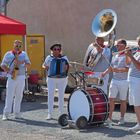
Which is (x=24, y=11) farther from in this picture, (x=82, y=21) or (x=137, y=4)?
(x=137, y=4)

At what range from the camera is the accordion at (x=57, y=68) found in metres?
9.95

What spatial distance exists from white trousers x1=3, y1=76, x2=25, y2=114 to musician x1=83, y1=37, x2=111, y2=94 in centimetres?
149

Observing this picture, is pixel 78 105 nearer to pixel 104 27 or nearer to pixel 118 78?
pixel 118 78

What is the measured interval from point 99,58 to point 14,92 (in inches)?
76.4

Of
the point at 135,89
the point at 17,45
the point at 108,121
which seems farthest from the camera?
the point at 17,45

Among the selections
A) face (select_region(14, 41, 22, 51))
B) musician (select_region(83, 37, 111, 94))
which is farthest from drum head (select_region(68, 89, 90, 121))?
face (select_region(14, 41, 22, 51))

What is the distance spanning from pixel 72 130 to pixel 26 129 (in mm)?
892

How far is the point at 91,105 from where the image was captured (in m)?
8.81

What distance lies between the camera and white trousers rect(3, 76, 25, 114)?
1005cm

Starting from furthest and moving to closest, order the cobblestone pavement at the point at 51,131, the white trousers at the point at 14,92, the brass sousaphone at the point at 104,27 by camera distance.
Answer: the white trousers at the point at 14,92 < the brass sousaphone at the point at 104,27 < the cobblestone pavement at the point at 51,131

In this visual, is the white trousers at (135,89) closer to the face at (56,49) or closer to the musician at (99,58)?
the musician at (99,58)

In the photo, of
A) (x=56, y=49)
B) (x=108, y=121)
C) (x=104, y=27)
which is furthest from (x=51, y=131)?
(x=104, y=27)

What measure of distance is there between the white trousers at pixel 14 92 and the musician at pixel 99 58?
4.89 ft

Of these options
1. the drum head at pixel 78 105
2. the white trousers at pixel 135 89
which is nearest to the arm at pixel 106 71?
the drum head at pixel 78 105
